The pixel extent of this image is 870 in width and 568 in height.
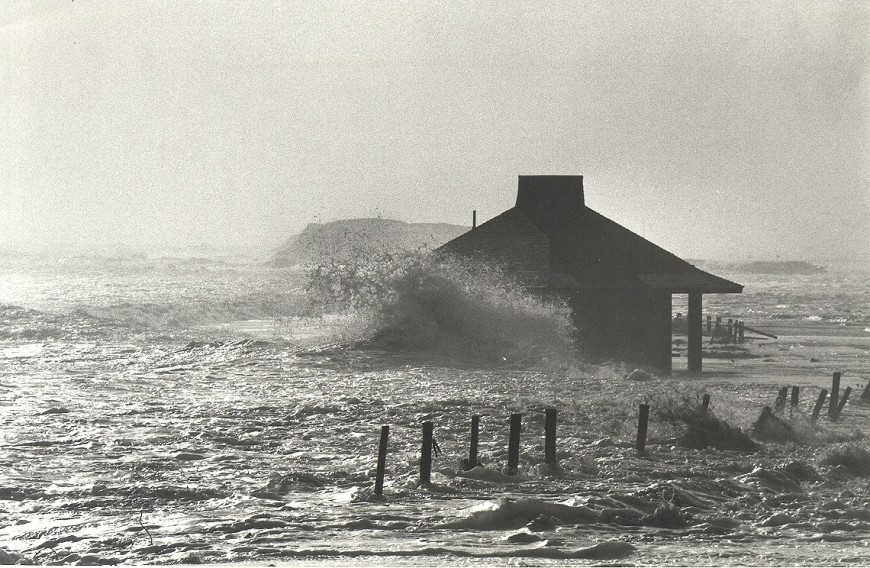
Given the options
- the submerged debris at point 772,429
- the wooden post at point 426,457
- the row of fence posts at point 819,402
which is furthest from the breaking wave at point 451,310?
the wooden post at point 426,457

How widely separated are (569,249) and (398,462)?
15.4 metres

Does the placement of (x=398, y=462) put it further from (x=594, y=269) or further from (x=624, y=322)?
(x=594, y=269)

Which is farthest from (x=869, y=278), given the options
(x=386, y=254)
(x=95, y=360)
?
(x=95, y=360)

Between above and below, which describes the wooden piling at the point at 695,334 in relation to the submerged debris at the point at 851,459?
above

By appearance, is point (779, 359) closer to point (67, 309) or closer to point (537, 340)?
point (537, 340)

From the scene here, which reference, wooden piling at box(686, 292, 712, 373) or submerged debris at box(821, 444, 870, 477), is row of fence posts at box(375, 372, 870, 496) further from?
wooden piling at box(686, 292, 712, 373)

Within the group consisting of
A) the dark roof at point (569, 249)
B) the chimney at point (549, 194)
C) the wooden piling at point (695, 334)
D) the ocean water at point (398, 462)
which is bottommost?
the ocean water at point (398, 462)

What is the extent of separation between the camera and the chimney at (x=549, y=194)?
1164 inches

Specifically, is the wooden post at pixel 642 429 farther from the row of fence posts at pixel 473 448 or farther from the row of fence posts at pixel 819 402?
the row of fence posts at pixel 819 402

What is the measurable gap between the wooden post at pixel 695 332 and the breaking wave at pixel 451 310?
3419 millimetres

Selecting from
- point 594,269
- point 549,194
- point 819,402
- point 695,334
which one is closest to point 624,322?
point 594,269

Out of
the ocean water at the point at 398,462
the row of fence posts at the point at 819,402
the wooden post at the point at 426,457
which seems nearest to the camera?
the ocean water at the point at 398,462

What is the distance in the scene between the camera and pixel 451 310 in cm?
3053

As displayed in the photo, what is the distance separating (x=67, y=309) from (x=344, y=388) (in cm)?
2689
